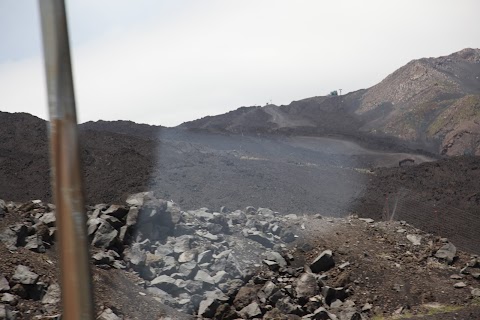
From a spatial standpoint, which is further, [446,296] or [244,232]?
[244,232]

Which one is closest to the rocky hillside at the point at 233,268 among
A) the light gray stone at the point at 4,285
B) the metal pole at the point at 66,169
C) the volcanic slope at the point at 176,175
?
the light gray stone at the point at 4,285

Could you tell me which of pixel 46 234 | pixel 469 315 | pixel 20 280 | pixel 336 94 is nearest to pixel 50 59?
pixel 20 280

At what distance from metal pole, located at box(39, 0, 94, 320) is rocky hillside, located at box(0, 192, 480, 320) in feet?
23.0

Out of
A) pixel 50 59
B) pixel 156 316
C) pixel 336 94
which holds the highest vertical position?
pixel 336 94

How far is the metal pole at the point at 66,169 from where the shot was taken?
A: 1608 mm

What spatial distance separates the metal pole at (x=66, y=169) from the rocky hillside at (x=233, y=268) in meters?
7.01

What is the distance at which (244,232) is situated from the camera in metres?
13.7

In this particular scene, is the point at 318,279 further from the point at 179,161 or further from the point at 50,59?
the point at 179,161

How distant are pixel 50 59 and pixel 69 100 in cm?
14

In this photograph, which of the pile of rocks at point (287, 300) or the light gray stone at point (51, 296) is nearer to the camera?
the light gray stone at point (51, 296)

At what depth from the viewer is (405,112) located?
1912 inches

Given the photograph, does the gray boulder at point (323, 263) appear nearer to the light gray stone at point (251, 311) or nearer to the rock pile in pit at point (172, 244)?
the rock pile in pit at point (172, 244)

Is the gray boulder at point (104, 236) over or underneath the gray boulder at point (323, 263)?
over

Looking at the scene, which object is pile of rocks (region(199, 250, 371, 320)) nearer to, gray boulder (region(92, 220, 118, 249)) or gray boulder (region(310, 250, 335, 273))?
gray boulder (region(310, 250, 335, 273))
